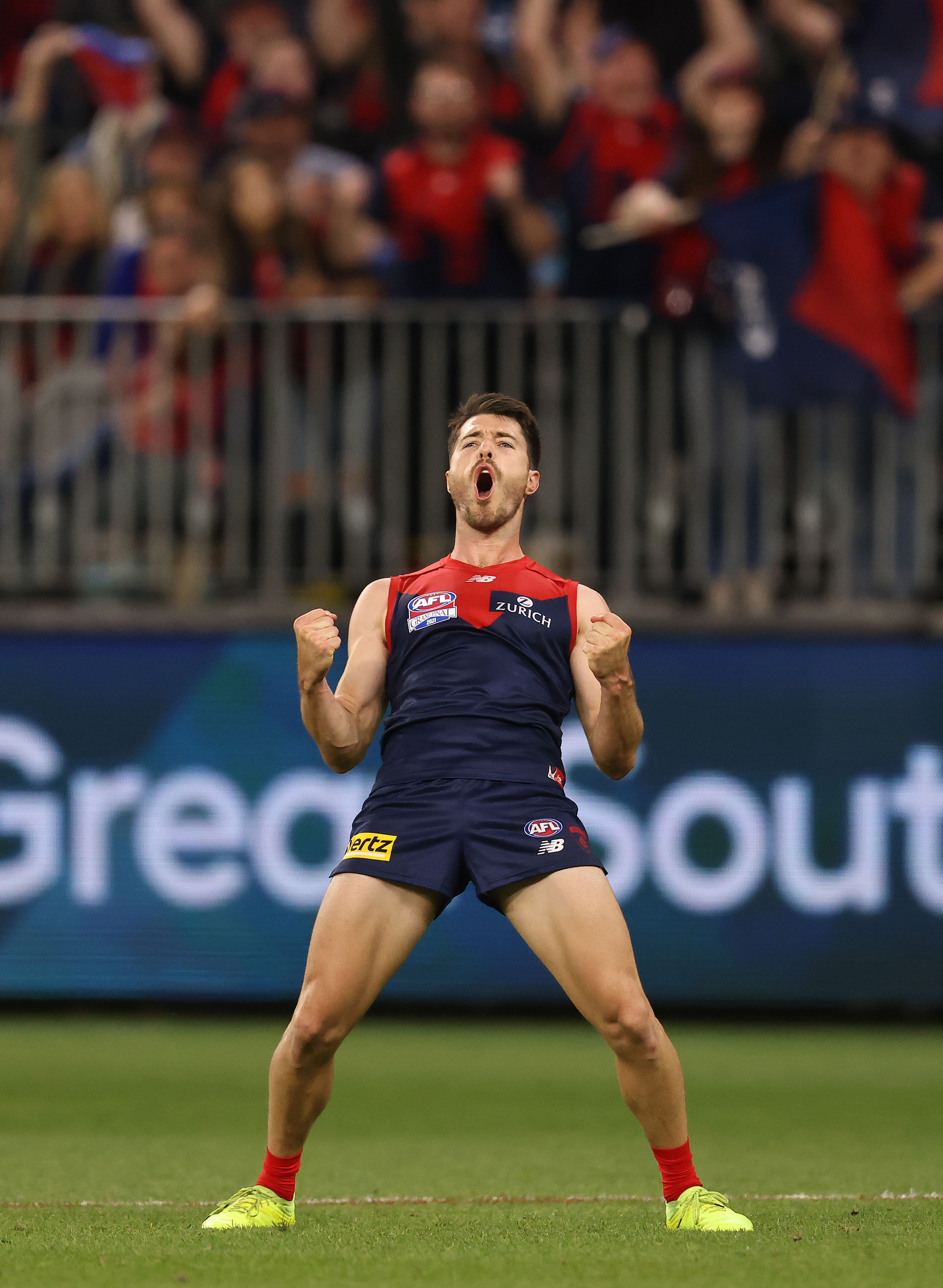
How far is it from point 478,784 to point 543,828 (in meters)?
0.21

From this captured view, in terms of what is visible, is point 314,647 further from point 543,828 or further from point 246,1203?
point 246,1203

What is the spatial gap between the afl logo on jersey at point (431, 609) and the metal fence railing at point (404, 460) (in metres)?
3.85

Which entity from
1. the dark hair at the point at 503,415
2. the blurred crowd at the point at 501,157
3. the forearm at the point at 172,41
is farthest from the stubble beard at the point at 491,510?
the forearm at the point at 172,41

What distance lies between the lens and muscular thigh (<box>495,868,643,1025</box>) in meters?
4.58

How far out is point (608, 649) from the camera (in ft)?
15.0

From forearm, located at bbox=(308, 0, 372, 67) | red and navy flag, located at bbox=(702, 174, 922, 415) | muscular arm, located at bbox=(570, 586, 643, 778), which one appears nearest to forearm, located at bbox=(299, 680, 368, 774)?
muscular arm, located at bbox=(570, 586, 643, 778)

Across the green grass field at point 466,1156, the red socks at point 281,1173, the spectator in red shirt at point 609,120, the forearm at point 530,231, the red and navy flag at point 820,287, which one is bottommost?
the green grass field at point 466,1156

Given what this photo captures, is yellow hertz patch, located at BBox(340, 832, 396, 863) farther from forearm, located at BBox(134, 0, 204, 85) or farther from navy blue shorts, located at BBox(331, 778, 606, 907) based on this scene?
forearm, located at BBox(134, 0, 204, 85)

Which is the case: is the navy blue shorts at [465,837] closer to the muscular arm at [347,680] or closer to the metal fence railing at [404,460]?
the muscular arm at [347,680]

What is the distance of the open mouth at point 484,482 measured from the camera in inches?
198

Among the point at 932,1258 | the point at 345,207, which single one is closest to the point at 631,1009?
the point at 932,1258

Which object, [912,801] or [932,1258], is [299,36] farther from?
[932,1258]

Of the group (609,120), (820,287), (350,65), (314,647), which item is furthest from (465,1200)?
(350,65)

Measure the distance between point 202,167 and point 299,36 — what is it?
3.82ft
